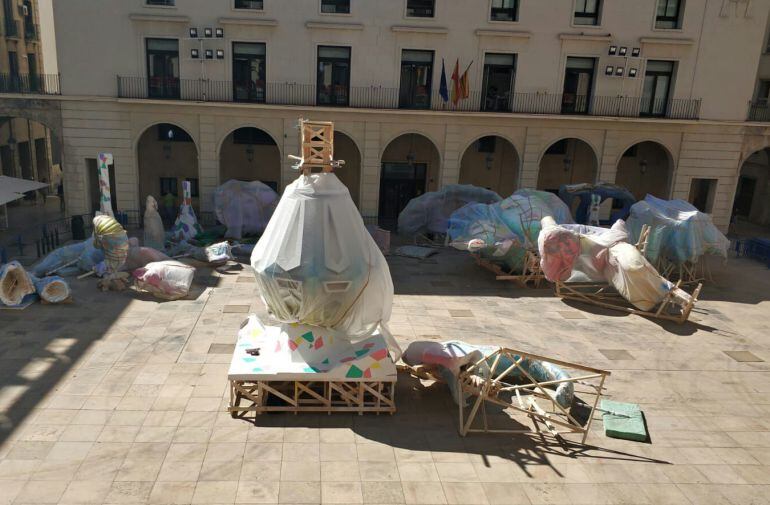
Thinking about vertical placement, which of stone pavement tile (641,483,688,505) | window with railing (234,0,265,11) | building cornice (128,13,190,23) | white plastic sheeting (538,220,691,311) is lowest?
stone pavement tile (641,483,688,505)

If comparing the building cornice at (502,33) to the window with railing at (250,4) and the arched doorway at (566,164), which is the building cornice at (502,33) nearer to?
the arched doorway at (566,164)

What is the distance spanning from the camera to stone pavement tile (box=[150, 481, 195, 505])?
9.96 metres

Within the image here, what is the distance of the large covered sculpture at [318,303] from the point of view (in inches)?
479

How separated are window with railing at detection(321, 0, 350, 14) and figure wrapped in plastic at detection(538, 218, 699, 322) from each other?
47.6ft

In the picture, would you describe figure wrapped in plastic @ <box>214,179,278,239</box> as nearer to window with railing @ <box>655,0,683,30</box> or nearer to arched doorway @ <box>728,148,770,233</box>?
window with railing @ <box>655,0,683,30</box>

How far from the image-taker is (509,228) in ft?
75.5

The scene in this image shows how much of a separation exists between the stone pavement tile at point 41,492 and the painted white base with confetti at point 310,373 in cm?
335

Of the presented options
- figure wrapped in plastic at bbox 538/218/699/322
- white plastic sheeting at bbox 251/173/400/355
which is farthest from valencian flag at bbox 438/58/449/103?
white plastic sheeting at bbox 251/173/400/355

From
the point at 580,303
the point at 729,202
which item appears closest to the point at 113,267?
the point at 580,303

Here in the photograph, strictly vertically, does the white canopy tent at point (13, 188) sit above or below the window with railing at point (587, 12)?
below

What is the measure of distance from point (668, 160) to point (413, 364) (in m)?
24.8

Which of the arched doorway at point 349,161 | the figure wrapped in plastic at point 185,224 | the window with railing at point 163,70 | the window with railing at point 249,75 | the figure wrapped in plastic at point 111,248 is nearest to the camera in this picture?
the figure wrapped in plastic at point 111,248

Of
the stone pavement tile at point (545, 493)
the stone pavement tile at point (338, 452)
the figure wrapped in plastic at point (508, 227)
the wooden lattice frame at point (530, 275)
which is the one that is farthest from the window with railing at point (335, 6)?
the stone pavement tile at point (545, 493)

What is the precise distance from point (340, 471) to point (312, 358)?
261 cm
